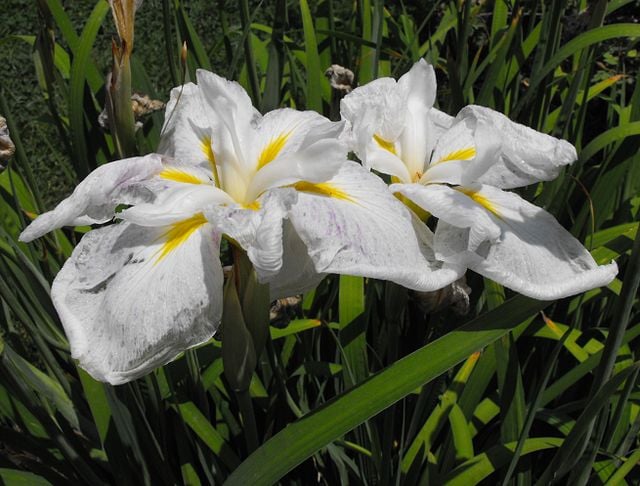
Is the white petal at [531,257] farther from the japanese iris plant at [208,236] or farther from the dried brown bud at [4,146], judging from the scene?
the dried brown bud at [4,146]

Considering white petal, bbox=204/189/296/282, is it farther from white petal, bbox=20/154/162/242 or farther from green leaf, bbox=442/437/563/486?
green leaf, bbox=442/437/563/486

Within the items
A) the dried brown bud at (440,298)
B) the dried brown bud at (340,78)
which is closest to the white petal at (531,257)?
the dried brown bud at (440,298)

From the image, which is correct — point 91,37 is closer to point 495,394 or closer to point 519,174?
point 519,174

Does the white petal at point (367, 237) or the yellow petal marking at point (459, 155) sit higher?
the white petal at point (367, 237)

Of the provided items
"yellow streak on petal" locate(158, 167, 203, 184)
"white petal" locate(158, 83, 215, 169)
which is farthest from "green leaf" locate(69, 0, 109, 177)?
"yellow streak on petal" locate(158, 167, 203, 184)

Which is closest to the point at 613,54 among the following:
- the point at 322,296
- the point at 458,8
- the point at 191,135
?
the point at 458,8
